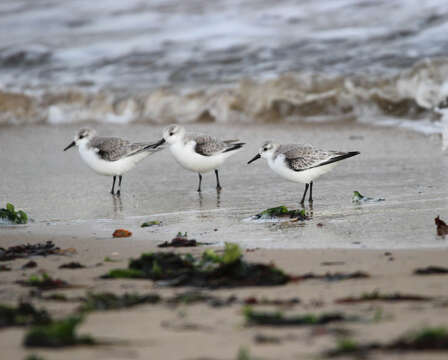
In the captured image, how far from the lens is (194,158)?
8242mm

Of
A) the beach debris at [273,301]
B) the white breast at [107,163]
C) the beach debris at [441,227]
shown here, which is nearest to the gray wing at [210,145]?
the white breast at [107,163]

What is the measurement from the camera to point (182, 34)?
18016 millimetres

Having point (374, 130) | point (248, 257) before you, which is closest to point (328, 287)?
point (248, 257)

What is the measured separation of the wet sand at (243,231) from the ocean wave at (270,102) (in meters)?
1.13

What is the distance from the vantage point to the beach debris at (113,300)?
3428 mm

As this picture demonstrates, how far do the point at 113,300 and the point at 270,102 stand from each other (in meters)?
9.86

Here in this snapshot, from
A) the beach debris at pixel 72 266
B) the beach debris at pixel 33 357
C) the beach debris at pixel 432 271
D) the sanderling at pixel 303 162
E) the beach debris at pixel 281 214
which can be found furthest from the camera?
the sanderling at pixel 303 162

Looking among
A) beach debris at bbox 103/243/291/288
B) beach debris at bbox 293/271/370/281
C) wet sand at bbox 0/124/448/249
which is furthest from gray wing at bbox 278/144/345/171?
beach debris at bbox 293/271/370/281

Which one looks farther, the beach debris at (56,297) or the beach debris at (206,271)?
the beach debris at (206,271)

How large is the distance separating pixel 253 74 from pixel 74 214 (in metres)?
8.17

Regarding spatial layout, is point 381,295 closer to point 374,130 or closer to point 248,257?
point 248,257

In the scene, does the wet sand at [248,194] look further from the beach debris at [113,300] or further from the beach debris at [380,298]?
the beach debris at [113,300]

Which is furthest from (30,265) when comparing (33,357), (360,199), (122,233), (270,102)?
(270,102)

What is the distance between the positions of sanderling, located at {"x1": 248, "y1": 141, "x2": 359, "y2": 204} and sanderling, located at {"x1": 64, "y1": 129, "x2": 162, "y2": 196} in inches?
70.7
